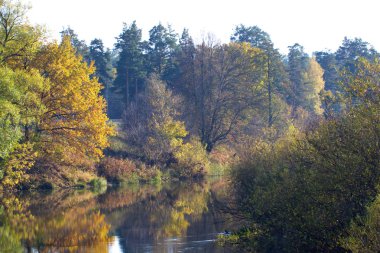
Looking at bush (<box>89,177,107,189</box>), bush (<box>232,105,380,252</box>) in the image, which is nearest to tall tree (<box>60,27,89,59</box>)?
bush (<box>89,177,107,189</box>)

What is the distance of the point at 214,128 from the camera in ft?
212

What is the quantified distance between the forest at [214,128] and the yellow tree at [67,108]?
0.09 metres

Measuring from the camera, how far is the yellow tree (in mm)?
44750

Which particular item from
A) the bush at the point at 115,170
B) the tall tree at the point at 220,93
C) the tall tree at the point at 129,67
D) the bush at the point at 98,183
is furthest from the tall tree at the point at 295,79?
the bush at the point at 98,183

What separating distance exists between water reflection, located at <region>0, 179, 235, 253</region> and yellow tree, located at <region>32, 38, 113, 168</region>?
352 cm

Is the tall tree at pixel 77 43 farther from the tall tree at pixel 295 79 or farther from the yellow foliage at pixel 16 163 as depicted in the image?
the yellow foliage at pixel 16 163

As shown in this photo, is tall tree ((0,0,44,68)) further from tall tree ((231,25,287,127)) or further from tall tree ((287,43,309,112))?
tall tree ((287,43,309,112))

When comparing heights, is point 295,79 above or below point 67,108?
above

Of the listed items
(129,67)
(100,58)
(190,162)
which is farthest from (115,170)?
(100,58)

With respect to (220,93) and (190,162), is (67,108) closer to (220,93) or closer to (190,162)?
(190,162)

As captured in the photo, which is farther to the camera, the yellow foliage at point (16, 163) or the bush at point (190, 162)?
the bush at point (190, 162)

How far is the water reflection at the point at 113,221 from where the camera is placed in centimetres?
2347

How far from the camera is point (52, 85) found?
44750 millimetres

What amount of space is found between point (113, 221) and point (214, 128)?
34.9 m
